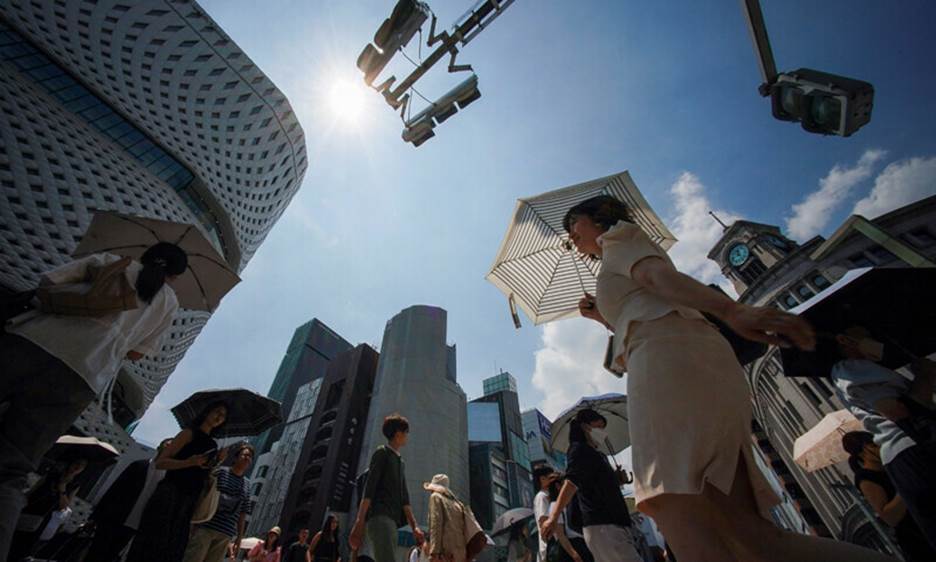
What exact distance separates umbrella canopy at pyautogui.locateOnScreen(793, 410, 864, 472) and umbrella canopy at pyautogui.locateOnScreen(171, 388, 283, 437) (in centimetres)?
907

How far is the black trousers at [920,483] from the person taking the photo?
6.78 ft

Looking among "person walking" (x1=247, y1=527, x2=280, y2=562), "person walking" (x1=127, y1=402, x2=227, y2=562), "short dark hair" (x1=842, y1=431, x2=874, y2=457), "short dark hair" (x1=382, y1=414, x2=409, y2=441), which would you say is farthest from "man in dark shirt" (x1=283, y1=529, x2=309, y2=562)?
"short dark hair" (x1=842, y1=431, x2=874, y2=457)

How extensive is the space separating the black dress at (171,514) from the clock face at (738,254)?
131ft

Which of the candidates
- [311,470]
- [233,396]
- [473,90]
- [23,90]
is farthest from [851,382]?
[23,90]

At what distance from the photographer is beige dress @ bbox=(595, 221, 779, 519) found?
3.17 feet

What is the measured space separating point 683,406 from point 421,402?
33360 millimetres

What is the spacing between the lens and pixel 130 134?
116 ft

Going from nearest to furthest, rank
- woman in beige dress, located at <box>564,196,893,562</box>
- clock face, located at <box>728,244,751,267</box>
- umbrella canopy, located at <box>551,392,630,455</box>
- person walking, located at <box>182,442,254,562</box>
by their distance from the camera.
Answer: woman in beige dress, located at <box>564,196,893,562</box> → person walking, located at <box>182,442,254,562</box> → umbrella canopy, located at <box>551,392,630,455</box> → clock face, located at <box>728,244,751,267</box>

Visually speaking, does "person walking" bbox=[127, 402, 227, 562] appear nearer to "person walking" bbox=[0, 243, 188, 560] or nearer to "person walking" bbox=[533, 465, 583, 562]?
"person walking" bbox=[0, 243, 188, 560]

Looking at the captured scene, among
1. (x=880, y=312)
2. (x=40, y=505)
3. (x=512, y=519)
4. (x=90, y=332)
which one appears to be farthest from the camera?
(x=512, y=519)

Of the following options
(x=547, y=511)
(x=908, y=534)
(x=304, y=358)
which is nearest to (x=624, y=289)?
(x=908, y=534)

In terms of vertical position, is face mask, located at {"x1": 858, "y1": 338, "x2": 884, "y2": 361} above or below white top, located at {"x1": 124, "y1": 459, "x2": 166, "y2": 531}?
above

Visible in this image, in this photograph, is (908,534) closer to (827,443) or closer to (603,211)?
(603,211)

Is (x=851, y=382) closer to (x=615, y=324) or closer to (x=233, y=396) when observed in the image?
(x=615, y=324)
